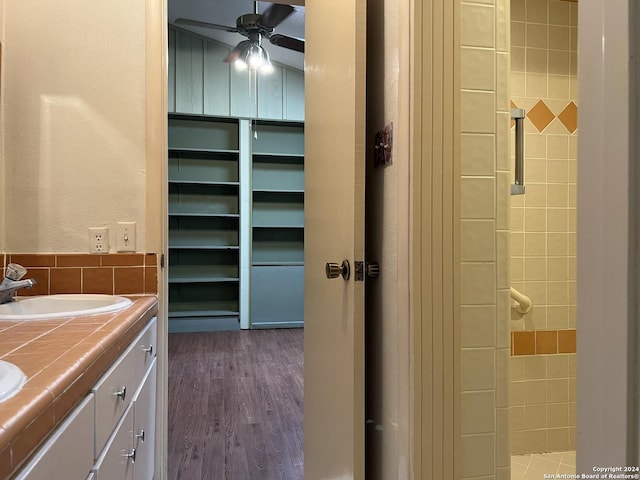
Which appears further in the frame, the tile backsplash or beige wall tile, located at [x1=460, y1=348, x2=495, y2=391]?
the tile backsplash

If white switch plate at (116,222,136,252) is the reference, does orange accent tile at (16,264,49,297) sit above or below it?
below

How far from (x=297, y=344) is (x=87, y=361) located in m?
3.59

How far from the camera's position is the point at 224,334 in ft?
15.3

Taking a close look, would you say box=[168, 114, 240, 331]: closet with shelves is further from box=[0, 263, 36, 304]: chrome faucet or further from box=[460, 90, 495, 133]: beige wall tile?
box=[460, 90, 495, 133]: beige wall tile

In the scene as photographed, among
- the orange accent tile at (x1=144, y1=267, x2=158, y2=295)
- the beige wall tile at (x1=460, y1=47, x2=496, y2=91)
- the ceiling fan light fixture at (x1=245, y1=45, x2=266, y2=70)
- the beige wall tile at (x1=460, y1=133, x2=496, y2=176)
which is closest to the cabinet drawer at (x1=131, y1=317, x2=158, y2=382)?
the orange accent tile at (x1=144, y1=267, x2=158, y2=295)

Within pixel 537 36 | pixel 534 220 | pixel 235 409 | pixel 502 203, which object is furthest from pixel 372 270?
pixel 235 409

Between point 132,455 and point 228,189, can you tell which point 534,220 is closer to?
point 132,455

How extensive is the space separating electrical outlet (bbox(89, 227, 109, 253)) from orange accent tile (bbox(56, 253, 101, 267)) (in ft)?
0.09

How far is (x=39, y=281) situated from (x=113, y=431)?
90cm

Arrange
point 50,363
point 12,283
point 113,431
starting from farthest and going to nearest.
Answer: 1. point 12,283
2. point 113,431
3. point 50,363

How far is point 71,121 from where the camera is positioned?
164 centimetres

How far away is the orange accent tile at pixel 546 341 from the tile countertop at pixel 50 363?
1794mm

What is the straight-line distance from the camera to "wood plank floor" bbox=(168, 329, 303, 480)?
196 centimetres

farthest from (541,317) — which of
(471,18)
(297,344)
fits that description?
(297,344)
